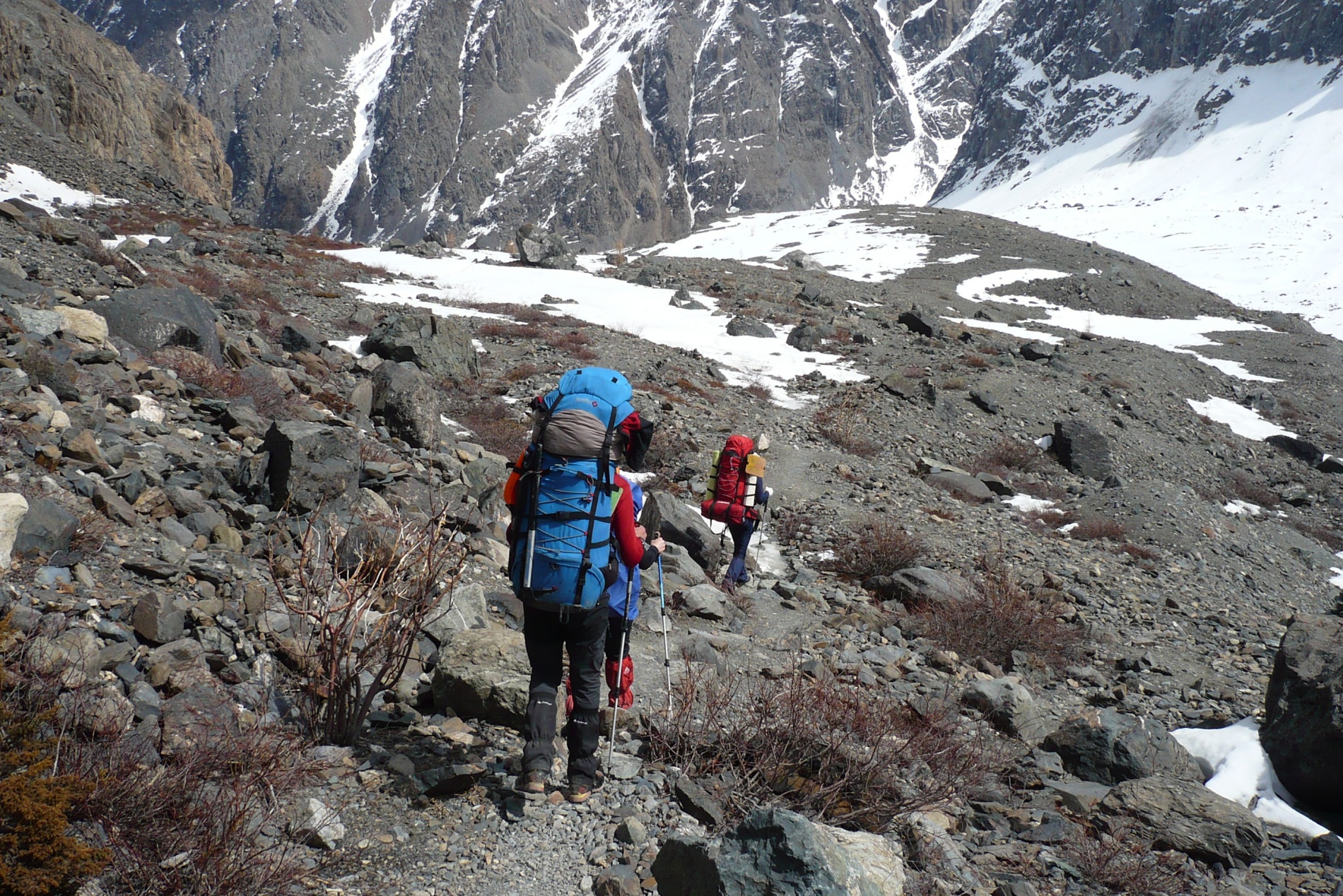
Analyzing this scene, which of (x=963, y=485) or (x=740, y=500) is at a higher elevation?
(x=740, y=500)

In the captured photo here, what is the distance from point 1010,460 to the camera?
15.9 meters

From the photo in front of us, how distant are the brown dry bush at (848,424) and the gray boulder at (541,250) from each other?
1849cm

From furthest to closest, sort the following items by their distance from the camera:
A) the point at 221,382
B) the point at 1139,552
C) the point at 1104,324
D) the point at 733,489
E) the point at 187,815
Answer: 1. the point at 1104,324
2. the point at 1139,552
3. the point at 733,489
4. the point at 221,382
5. the point at 187,815

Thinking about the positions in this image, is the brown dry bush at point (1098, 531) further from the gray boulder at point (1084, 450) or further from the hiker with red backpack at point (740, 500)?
the hiker with red backpack at point (740, 500)

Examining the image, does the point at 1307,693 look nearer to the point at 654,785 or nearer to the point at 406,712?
the point at 654,785

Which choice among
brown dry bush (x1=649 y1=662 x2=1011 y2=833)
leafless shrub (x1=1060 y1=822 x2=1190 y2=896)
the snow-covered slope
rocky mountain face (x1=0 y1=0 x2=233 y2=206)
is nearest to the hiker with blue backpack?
brown dry bush (x1=649 y1=662 x2=1011 y2=833)

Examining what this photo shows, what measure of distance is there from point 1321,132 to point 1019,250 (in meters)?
64.1

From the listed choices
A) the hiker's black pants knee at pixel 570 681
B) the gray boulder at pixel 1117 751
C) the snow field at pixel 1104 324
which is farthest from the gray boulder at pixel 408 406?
the snow field at pixel 1104 324

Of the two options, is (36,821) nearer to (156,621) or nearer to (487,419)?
(156,621)

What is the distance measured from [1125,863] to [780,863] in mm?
2311

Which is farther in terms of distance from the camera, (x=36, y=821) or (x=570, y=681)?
(x=570, y=681)

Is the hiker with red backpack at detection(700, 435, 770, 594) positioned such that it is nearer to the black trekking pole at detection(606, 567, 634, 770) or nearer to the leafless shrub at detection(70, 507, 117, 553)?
the black trekking pole at detection(606, 567, 634, 770)

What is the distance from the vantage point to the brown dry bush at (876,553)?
355 inches

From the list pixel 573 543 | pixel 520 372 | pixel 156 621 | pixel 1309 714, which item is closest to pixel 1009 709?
pixel 1309 714
